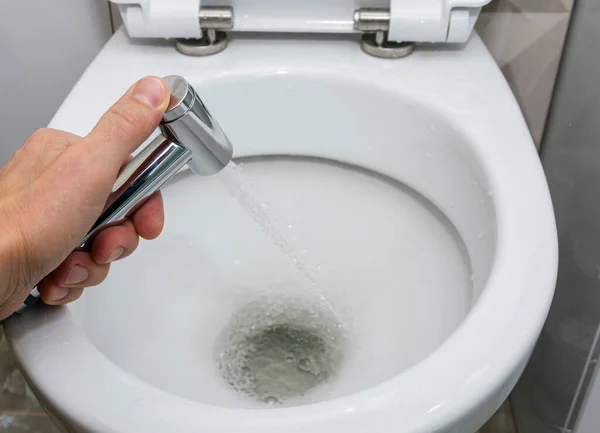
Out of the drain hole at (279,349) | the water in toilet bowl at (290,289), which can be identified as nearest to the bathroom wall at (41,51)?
the water in toilet bowl at (290,289)

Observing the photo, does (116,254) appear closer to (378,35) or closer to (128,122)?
(128,122)

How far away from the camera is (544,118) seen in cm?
74

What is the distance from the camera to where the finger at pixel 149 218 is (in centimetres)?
47

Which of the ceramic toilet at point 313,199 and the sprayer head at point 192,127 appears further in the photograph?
the ceramic toilet at point 313,199

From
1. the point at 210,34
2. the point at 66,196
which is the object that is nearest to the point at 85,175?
the point at 66,196

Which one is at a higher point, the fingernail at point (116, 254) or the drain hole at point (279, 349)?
the fingernail at point (116, 254)

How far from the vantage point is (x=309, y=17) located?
2.02ft

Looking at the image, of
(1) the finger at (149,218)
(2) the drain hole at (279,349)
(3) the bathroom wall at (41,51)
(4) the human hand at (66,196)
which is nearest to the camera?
(4) the human hand at (66,196)

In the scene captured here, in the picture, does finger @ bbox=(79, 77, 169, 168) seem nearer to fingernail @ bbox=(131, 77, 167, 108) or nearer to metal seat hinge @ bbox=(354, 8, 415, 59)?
fingernail @ bbox=(131, 77, 167, 108)

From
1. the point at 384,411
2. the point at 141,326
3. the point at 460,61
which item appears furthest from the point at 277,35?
the point at 384,411

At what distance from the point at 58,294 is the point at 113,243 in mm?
59

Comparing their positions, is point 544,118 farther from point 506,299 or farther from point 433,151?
point 506,299

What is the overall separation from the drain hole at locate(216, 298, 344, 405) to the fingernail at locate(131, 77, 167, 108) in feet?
0.94

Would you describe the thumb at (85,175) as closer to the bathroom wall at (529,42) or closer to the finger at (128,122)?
the finger at (128,122)
